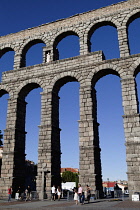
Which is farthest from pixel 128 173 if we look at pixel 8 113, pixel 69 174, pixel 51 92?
pixel 69 174

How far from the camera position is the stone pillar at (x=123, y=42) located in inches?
907

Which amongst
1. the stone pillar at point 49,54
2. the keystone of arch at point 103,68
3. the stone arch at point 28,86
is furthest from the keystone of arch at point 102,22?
the stone arch at point 28,86

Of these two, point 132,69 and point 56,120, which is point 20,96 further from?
point 132,69

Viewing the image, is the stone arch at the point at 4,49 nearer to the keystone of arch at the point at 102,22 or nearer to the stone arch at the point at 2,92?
the stone arch at the point at 2,92

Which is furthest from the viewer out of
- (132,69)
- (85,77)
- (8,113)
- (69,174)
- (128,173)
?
(69,174)

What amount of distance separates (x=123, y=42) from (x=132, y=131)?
31.0 ft

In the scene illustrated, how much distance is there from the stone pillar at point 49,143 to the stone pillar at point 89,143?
117 inches

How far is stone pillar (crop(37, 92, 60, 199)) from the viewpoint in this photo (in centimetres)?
2106

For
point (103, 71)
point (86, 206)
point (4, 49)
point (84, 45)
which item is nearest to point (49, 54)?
point (84, 45)

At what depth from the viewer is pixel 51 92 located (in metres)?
24.1

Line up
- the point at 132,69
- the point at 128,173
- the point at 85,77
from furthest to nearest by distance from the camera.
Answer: the point at 85,77, the point at 132,69, the point at 128,173

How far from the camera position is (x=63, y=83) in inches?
1004

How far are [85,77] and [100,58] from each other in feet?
8.24

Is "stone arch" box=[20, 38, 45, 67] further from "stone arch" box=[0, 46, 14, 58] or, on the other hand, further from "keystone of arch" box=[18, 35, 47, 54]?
"stone arch" box=[0, 46, 14, 58]
